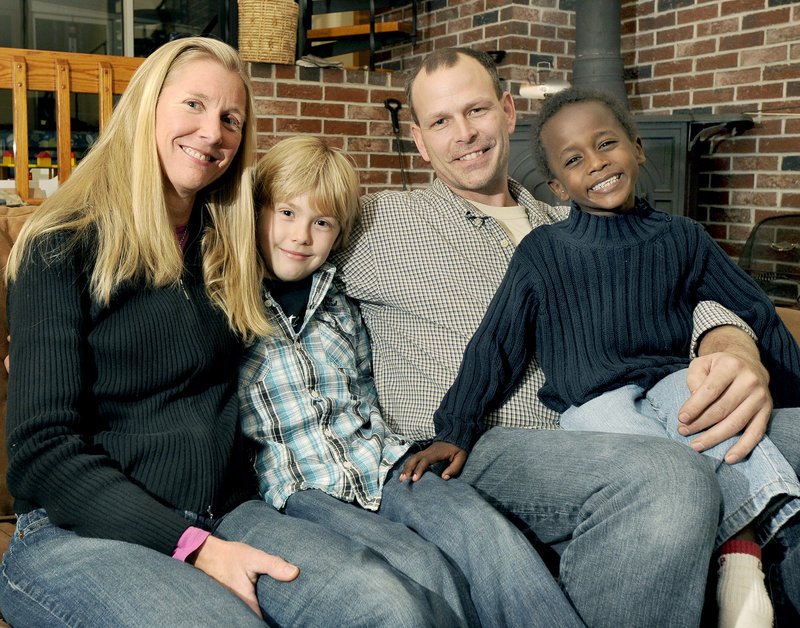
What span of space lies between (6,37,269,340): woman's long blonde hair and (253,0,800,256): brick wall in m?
2.36

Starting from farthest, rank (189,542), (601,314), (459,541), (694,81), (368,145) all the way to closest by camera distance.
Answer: (368,145) < (694,81) < (601,314) < (459,541) < (189,542)

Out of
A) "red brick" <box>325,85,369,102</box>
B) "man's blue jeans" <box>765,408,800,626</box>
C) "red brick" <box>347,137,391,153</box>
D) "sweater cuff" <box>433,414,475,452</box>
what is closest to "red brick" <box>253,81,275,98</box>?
"red brick" <box>325,85,369,102</box>

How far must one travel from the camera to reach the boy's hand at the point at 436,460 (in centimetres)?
139

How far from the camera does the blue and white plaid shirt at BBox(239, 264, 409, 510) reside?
1383 mm

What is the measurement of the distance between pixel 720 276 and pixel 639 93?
2.83 m

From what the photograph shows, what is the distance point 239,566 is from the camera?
1119 mm

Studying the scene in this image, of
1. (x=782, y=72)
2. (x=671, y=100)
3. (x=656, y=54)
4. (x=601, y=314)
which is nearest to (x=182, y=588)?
(x=601, y=314)

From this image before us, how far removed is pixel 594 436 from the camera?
1.36 metres

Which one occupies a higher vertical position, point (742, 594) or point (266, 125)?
point (266, 125)

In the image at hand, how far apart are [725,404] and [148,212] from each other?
96cm

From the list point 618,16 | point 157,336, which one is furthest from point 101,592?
point 618,16

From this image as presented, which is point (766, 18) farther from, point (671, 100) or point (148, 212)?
point (148, 212)

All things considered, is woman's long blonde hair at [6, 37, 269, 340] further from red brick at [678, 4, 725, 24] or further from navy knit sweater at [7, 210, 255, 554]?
red brick at [678, 4, 725, 24]

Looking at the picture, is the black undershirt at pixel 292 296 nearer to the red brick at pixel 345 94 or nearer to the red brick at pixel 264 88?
the red brick at pixel 264 88
